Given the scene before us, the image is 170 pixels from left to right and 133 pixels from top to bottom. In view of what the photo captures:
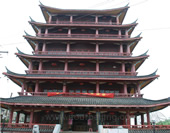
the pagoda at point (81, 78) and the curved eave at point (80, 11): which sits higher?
the curved eave at point (80, 11)

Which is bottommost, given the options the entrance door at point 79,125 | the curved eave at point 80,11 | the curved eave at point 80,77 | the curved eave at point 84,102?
the entrance door at point 79,125

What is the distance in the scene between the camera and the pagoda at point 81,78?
1930cm

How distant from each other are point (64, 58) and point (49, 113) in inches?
335

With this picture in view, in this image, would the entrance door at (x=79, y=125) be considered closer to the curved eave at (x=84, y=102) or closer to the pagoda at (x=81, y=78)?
the pagoda at (x=81, y=78)

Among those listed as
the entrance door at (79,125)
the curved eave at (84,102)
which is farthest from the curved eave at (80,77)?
the entrance door at (79,125)

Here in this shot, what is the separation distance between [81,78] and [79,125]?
22.5 feet

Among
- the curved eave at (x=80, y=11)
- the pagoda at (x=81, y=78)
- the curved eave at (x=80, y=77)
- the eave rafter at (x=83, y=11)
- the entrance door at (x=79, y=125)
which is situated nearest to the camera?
the pagoda at (x=81, y=78)

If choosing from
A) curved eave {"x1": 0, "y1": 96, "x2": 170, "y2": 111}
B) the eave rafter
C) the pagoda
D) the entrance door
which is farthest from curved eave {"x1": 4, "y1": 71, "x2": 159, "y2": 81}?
the eave rafter

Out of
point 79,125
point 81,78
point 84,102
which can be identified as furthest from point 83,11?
point 79,125

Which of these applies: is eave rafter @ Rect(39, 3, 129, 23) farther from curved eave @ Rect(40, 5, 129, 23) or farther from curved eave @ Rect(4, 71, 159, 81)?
curved eave @ Rect(4, 71, 159, 81)

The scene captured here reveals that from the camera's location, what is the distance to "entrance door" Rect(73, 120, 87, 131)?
853 inches

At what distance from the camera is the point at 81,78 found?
21.6m

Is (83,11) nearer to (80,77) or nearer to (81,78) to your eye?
(80,77)

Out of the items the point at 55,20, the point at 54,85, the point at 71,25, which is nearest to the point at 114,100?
the point at 54,85
